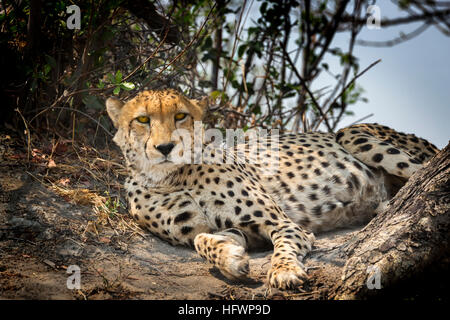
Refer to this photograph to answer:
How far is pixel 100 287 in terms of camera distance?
236 cm

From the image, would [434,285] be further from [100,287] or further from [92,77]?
[92,77]

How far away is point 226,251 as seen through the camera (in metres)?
2.67

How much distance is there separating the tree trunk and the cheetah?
0.38 m

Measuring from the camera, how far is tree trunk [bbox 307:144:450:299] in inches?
83.4

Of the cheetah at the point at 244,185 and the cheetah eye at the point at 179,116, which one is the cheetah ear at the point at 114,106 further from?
the cheetah eye at the point at 179,116

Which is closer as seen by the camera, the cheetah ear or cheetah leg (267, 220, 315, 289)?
cheetah leg (267, 220, 315, 289)

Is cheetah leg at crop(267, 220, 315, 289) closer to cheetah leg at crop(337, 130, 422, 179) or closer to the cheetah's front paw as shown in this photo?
the cheetah's front paw

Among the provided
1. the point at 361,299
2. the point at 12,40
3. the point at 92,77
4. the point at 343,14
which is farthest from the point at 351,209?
the point at 343,14

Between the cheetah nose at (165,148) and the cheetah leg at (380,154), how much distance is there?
1683 millimetres

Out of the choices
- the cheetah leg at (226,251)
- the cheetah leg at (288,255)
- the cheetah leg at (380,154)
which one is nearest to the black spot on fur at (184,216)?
the cheetah leg at (226,251)

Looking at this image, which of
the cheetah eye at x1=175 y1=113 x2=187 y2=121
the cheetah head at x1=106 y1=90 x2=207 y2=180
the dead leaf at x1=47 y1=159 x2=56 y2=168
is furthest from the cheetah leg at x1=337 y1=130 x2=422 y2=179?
the dead leaf at x1=47 y1=159 x2=56 y2=168

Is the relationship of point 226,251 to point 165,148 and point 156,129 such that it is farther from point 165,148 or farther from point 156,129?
point 156,129

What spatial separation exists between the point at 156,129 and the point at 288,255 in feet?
3.93

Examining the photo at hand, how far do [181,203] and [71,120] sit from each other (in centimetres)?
169
